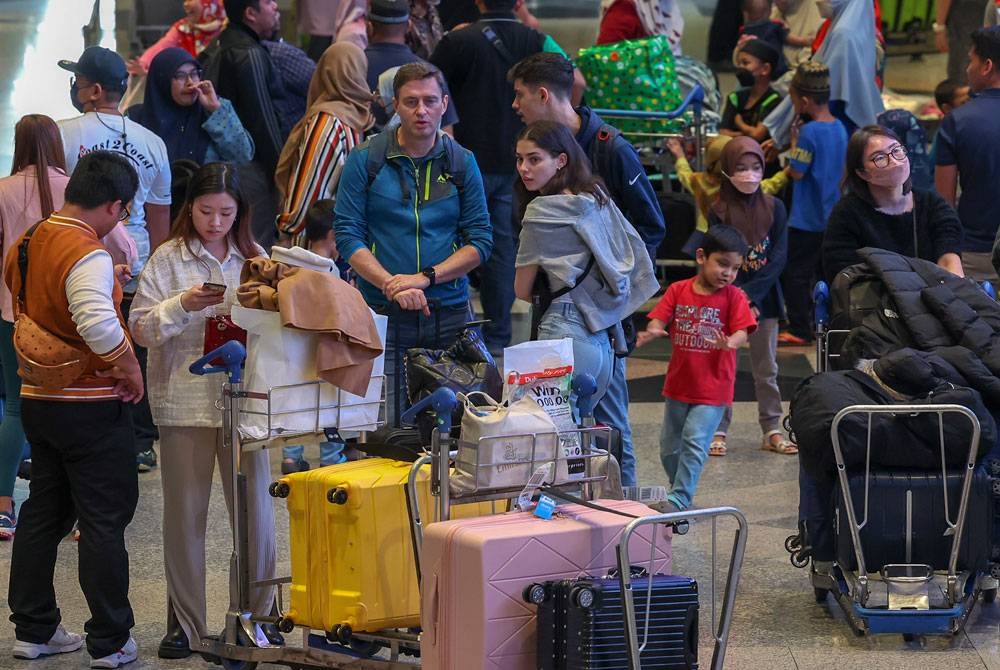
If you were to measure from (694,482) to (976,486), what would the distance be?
1.52 meters

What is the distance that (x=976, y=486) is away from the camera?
5.25 m

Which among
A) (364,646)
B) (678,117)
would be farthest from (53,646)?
(678,117)

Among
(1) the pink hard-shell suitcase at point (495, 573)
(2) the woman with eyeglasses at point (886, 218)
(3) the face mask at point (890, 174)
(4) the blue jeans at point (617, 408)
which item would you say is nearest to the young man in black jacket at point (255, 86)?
(4) the blue jeans at point (617, 408)

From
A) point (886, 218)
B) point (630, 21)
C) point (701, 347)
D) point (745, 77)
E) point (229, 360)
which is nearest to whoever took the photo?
point (229, 360)

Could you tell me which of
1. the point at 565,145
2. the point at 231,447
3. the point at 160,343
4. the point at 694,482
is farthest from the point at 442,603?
the point at 694,482

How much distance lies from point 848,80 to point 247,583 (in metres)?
7.05

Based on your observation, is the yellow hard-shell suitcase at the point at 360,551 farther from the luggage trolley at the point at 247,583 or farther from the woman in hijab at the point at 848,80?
the woman in hijab at the point at 848,80

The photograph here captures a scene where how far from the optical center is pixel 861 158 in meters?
6.40

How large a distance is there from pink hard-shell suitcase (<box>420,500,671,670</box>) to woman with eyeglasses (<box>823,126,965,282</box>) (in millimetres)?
2770

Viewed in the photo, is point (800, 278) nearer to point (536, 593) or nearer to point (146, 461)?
point (146, 461)

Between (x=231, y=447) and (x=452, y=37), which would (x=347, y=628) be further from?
(x=452, y=37)

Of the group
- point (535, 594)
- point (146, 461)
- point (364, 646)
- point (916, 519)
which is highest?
point (535, 594)

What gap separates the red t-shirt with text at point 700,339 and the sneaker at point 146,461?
2623 mm

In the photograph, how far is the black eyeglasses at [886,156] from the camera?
249 inches
